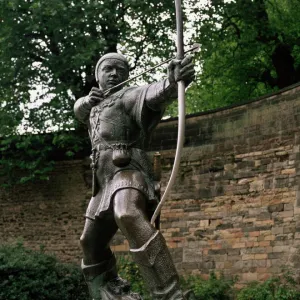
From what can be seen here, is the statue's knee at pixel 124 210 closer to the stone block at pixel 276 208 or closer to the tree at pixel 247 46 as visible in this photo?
the stone block at pixel 276 208

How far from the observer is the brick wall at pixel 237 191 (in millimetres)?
14102

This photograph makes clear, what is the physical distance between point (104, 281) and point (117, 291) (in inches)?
5.8

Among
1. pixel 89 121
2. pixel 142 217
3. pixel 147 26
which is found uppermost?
pixel 147 26

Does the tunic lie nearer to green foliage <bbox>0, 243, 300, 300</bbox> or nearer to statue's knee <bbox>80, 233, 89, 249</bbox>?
statue's knee <bbox>80, 233, 89, 249</bbox>

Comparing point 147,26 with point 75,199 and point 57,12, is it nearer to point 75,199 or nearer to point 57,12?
point 57,12

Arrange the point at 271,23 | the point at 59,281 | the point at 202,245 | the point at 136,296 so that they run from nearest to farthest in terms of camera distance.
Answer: the point at 136,296
the point at 59,281
the point at 202,245
the point at 271,23

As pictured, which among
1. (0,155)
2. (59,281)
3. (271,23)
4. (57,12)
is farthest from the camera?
(271,23)

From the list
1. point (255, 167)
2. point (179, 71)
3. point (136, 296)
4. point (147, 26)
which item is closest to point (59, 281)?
point (255, 167)

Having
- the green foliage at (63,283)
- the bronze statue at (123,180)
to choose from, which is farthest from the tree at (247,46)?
the bronze statue at (123,180)

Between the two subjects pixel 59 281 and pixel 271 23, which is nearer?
pixel 59 281

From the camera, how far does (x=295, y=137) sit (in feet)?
46.2

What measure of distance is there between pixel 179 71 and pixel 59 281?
897 centimetres

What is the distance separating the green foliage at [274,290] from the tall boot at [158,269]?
7.19 meters

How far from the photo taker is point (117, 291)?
621 cm
